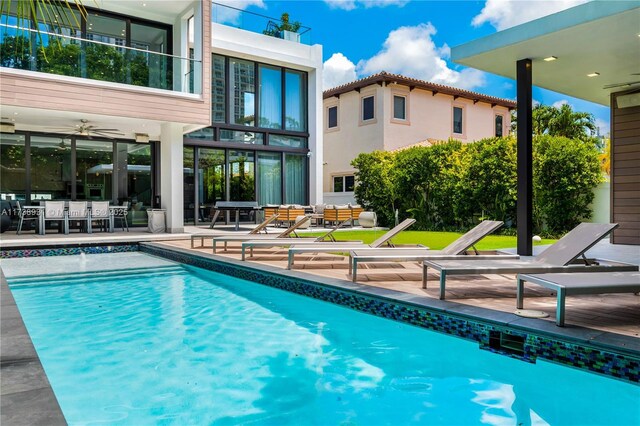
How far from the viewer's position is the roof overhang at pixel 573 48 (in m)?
6.78

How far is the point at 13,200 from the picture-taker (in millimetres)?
14695

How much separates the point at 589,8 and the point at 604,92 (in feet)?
17.9

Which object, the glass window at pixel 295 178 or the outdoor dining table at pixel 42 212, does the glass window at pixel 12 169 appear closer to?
the outdoor dining table at pixel 42 212

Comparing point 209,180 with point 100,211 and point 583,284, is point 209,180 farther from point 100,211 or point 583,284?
point 583,284

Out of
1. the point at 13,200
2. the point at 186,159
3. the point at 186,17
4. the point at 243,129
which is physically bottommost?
the point at 13,200

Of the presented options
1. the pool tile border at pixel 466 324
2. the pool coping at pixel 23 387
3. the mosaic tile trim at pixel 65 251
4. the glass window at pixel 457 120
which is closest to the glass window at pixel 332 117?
the glass window at pixel 457 120

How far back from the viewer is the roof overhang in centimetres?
678

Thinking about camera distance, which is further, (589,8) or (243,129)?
(243,129)

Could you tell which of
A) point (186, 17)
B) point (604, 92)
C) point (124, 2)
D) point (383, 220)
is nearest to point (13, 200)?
→ point (124, 2)

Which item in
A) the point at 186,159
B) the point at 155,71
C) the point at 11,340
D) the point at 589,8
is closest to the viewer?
the point at 11,340

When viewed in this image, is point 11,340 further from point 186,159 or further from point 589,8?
point 186,159

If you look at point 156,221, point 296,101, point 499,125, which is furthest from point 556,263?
point 499,125

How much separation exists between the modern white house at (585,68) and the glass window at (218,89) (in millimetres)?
11889

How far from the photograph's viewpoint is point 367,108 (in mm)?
24219
